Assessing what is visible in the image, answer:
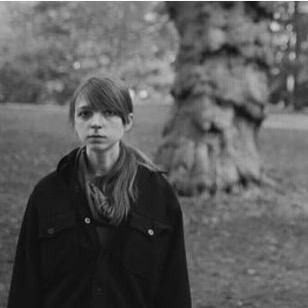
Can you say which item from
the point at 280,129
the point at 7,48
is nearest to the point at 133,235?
the point at 7,48

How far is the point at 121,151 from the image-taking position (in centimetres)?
212

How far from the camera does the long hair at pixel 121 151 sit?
2012 millimetres

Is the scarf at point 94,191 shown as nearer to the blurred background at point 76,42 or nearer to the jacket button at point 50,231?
the jacket button at point 50,231

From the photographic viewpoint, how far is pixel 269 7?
6719 millimetres

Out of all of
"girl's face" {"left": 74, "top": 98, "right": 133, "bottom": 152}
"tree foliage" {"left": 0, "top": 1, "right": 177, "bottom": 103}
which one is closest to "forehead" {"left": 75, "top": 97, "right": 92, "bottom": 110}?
"girl's face" {"left": 74, "top": 98, "right": 133, "bottom": 152}

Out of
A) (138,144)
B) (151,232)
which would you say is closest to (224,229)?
(138,144)

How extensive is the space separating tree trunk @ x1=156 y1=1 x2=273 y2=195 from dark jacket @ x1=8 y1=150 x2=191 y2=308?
475cm

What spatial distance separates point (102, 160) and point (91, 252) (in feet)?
1.01

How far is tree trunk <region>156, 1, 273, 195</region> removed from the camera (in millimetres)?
6641

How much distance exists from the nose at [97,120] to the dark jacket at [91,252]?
185 mm

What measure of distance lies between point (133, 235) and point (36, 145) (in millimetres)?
5212

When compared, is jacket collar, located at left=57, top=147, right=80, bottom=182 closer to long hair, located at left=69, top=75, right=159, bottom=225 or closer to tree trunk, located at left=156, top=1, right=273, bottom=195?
long hair, located at left=69, top=75, right=159, bottom=225

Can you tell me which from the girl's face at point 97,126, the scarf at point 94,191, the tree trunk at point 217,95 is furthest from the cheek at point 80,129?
the tree trunk at point 217,95

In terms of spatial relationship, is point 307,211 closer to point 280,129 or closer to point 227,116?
point 227,116
